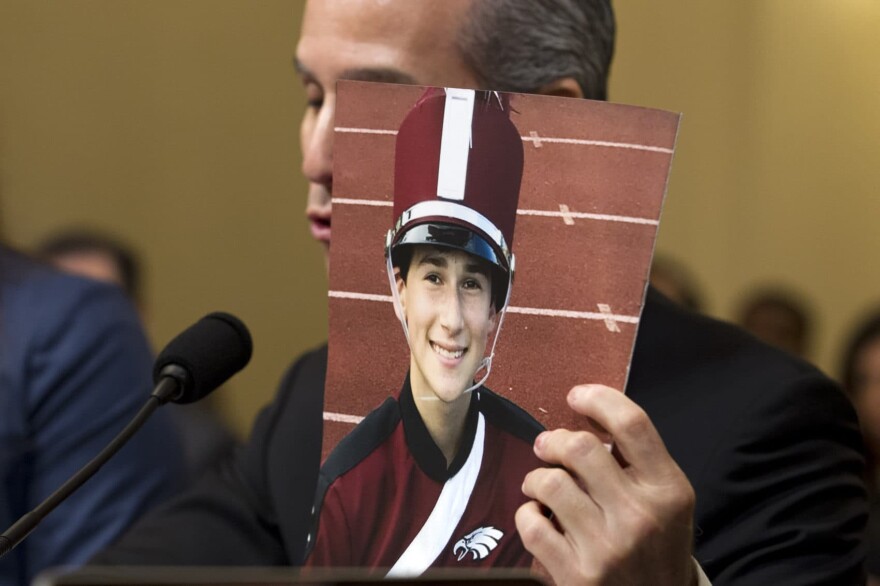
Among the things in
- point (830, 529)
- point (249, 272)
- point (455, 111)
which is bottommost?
point (249, 272)

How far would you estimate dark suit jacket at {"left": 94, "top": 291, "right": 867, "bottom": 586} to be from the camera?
1.15m

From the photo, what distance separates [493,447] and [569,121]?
291mm

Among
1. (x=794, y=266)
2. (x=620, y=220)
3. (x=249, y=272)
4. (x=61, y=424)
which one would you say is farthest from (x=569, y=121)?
(x=794, y=266)

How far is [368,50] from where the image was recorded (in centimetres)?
131

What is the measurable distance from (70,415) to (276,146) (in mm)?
3200

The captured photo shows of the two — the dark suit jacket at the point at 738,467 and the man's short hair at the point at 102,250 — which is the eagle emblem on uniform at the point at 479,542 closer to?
the dark suit jacket at the point at 738,467

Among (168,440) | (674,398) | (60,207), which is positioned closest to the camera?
(674,398)

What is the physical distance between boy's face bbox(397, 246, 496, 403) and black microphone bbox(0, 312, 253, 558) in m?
0.19

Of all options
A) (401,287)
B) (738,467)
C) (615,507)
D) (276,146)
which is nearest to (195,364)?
(401,287)

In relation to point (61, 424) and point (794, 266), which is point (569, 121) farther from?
point (794, 266)

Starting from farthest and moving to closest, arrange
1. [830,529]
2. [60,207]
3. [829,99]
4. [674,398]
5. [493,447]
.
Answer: [829,99]
[60,207]
[674,398]
[830,529]
[493,447]

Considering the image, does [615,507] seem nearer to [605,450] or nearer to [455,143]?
[605,450]

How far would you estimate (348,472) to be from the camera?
108 centimetres

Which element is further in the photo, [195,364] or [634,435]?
[195,364]
